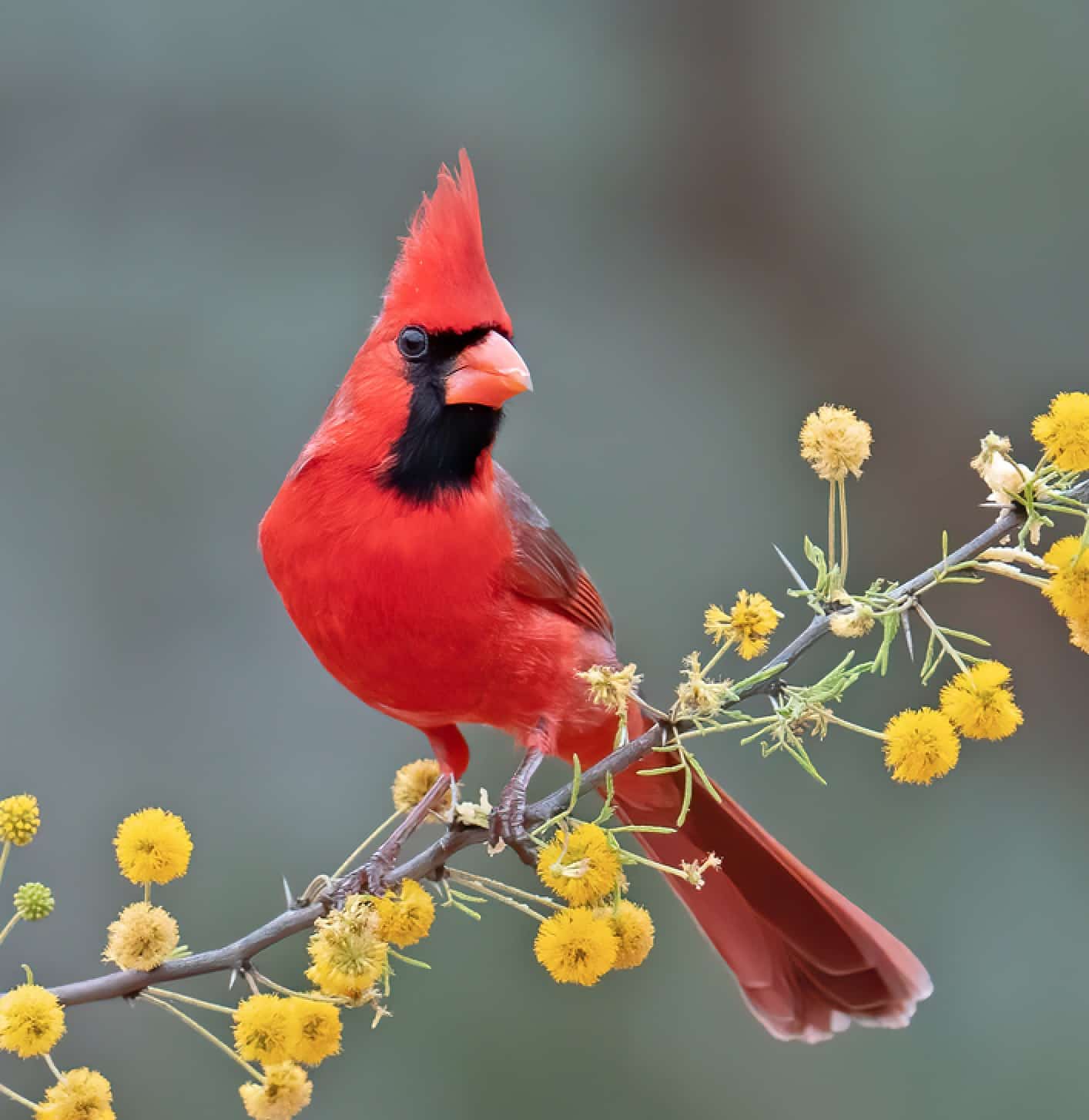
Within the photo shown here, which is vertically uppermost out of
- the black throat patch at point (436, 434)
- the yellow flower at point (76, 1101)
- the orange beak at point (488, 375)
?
the orange beak at point (488, 375)

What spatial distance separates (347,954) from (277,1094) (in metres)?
0.14

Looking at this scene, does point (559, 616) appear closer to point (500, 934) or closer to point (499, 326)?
point (499, 326)

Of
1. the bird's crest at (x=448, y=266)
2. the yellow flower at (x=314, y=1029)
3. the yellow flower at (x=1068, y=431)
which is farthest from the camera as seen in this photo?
the bird's crest at (x=448, y=266)

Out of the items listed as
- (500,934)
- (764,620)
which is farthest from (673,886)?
(500,934)

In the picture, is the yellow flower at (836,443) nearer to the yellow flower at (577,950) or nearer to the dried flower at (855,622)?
the dried flower at (855,622)

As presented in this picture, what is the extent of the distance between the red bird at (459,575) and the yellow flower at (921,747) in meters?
0.37

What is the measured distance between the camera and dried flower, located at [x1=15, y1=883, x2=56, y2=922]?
112 cm

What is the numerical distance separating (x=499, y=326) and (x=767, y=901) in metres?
0.62

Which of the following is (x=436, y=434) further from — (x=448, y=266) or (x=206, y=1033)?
(x=206, y=1033)

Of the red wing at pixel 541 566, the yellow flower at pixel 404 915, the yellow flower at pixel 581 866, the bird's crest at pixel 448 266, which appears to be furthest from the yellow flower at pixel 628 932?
the bird's crest at pixel 448 266

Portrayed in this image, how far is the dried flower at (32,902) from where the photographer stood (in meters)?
1.12

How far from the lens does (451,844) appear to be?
123 centimetres

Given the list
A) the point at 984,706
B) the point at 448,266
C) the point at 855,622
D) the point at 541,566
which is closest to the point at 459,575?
the point at 541,566

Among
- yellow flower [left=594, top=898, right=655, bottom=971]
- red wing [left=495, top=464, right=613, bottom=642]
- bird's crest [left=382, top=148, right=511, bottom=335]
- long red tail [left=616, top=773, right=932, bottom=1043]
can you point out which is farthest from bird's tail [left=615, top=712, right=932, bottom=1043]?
bird's crest [left=382, top=148, right=511, bottom=335]
